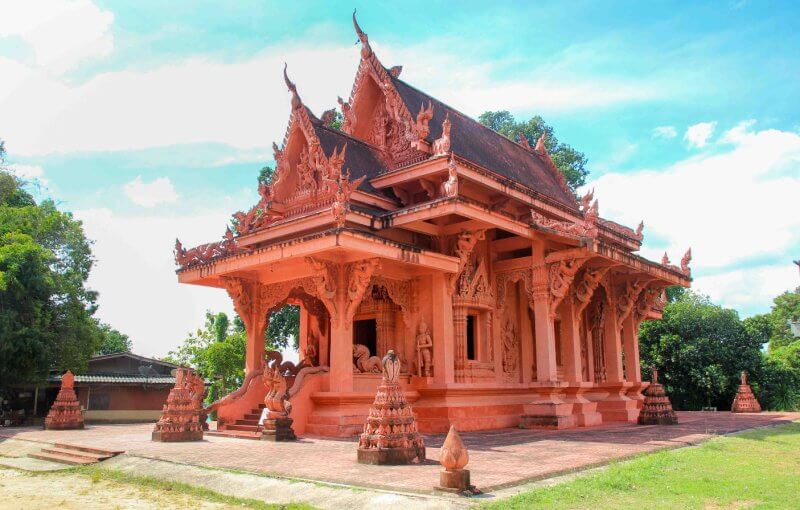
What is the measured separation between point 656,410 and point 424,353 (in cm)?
586

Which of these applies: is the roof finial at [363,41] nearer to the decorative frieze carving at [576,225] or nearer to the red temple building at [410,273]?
the red temple building at [410,273]

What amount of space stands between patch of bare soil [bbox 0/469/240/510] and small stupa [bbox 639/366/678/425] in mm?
11490

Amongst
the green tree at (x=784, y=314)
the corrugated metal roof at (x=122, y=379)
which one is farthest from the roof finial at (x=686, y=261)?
the green tree at (x=784, y=314)

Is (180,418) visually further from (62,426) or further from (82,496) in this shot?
(62,426)

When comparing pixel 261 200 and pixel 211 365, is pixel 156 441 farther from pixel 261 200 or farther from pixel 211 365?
pixel 211 365

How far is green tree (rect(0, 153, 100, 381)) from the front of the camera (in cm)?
1895

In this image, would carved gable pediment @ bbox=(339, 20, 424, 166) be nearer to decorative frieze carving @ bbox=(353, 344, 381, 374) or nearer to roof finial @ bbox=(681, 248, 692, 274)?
decorative frieze carving @ bbox=(353, 344, 381, 374)

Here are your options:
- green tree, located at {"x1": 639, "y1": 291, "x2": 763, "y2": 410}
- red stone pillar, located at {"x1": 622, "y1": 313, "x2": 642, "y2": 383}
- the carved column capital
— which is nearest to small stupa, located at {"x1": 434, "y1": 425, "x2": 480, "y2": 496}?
the carved column capital

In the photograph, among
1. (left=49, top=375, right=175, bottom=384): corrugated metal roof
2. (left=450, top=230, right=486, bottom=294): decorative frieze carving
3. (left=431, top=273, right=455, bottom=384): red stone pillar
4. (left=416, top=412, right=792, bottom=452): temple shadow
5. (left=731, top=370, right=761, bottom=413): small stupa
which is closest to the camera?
(left=416, top=412, right=792, bottom=452): temple shadow

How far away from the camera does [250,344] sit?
48.1ft

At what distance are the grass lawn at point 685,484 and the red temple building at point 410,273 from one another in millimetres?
5150

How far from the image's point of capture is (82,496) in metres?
7.09

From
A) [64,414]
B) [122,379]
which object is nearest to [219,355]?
[122,379]

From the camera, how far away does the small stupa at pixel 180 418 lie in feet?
35.8
